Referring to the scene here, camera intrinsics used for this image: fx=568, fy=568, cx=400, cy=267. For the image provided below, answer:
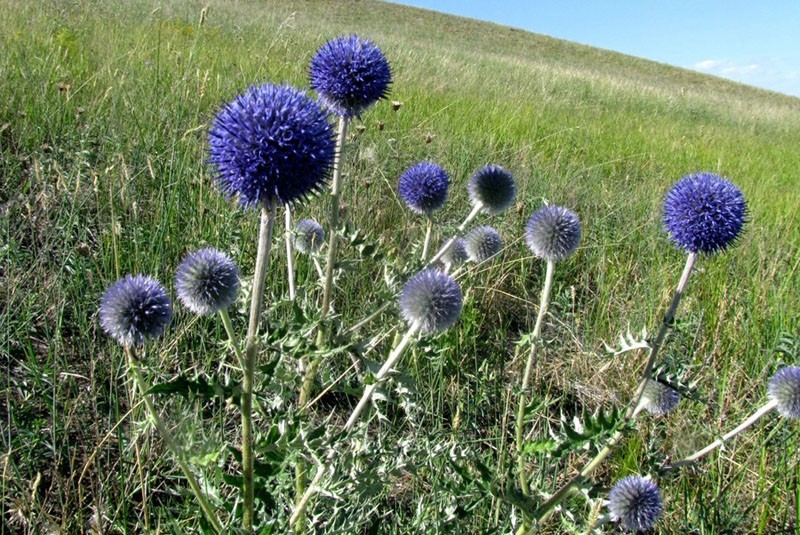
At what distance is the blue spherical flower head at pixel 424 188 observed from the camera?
2.37m

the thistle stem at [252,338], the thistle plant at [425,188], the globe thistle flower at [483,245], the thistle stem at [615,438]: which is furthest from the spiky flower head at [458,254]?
the thistle stem at [252,338]

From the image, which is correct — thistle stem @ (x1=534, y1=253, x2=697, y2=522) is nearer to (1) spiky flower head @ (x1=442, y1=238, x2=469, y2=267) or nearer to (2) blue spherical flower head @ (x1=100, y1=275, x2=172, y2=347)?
(1) spiky flower head @ (x1=442, y1=238, x2=469, y2=267)

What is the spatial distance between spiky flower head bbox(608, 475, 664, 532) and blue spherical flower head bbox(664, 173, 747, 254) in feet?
2.54

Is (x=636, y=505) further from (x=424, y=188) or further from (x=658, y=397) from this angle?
(x=424, y=188)

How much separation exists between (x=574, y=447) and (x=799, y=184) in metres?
6.08

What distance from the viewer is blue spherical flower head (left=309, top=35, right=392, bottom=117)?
2010mm

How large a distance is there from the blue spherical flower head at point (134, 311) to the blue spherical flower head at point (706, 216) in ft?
5.40

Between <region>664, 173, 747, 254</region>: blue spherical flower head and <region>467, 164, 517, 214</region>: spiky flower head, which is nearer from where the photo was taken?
<region>664, 173, 747, 254</region>: blue spherical flower head

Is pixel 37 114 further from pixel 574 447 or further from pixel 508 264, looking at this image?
pixel 574 447

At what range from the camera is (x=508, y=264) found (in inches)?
132

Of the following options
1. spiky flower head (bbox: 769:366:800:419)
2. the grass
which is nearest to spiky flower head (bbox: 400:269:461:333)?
the grass

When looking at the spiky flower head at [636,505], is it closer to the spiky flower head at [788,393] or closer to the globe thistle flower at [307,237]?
the spiky flower head at [788,393]

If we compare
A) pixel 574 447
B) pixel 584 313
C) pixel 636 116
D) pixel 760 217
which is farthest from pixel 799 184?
pixel 574 447

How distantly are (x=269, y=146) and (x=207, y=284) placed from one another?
0.49 metres
